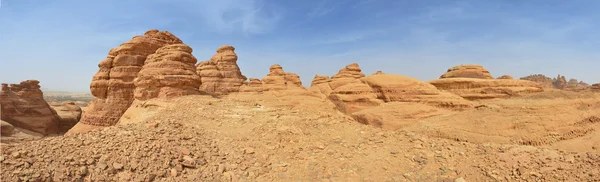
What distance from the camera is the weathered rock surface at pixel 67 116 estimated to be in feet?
99.0

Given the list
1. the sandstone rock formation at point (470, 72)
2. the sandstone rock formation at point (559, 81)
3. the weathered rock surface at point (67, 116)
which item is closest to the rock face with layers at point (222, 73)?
the weathered rock surface at point (67, 116)

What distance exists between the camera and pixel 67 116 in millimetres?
31484

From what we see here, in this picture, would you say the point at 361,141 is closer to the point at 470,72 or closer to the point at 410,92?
the point at 410,92

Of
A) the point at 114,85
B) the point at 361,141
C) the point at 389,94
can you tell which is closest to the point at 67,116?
the point at 114,85

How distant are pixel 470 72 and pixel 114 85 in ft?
77.0

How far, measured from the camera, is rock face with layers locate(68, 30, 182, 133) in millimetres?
19641

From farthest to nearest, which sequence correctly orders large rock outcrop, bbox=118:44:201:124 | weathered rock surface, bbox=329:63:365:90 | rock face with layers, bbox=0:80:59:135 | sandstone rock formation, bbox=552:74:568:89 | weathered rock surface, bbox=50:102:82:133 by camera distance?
sandstone rock formation, bbox=552:74:568:89 → weathered rock surface, bbox=329:63:365:90 → weathered rock surface, bbox=50:102:82:133 → rock face with layers, bbox=0:80:59:135 → large rock outcrop, bbox=118:44:201:124

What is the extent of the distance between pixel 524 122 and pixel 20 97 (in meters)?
39.7

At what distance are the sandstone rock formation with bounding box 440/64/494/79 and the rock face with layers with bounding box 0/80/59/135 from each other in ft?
117

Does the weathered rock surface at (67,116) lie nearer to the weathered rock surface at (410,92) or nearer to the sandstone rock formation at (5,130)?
the sandstone rock formation at (5,130)

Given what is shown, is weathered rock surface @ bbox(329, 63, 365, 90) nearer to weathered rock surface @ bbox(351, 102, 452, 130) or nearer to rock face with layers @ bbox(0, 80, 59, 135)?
weathered rock surface @ bbox(351, 102, 452, 130)

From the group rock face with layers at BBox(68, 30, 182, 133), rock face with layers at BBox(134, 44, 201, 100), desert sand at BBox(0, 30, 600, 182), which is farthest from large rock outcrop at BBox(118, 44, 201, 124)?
rock face with layers at BBox(68, 30, 182, 133)

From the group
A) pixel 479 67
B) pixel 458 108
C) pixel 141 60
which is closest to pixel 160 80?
pixel 141 60

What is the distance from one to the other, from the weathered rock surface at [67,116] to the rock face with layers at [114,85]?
45.3 ft
